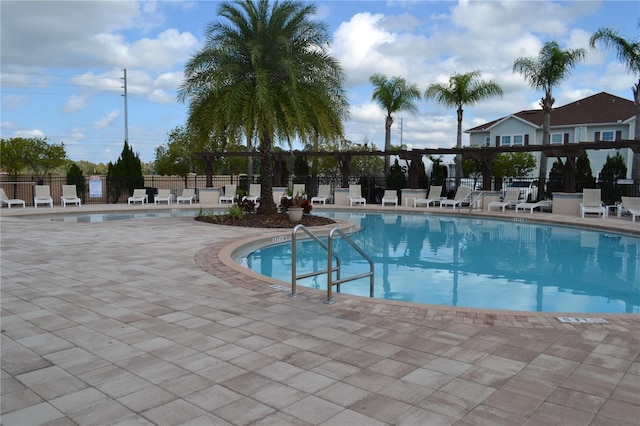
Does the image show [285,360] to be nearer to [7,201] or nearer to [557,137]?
[7,201]

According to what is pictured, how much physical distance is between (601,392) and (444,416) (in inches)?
50.4

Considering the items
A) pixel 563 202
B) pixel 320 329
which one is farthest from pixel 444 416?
pixel 563 202

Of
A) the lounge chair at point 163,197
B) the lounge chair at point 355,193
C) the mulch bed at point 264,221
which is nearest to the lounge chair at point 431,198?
the lounge chair at point 355,193

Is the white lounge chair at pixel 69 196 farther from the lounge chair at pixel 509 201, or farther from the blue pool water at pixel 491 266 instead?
the lounge chair at pixel 509 201

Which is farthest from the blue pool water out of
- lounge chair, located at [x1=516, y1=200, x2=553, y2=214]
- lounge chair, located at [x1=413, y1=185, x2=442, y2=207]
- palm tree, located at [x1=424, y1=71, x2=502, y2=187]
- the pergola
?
palm tree, located at [x1=424, y1=71, x2=502, y2=187]

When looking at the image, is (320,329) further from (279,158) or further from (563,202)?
(279,158)

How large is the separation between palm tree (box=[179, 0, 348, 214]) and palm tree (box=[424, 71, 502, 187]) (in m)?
14.7

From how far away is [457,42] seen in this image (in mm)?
16156

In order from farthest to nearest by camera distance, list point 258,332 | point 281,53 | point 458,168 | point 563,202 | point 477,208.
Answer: point 458,168 → point 477,208 → point 563,202 → point 281,53 → point 258,332

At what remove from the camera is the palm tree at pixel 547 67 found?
24.9 metres

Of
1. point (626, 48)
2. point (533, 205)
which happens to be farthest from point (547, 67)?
point (533, 205)

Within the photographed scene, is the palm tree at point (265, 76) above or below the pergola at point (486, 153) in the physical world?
above

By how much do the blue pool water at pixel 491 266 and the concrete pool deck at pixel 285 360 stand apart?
2.20m

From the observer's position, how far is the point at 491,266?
1042 centimetres
